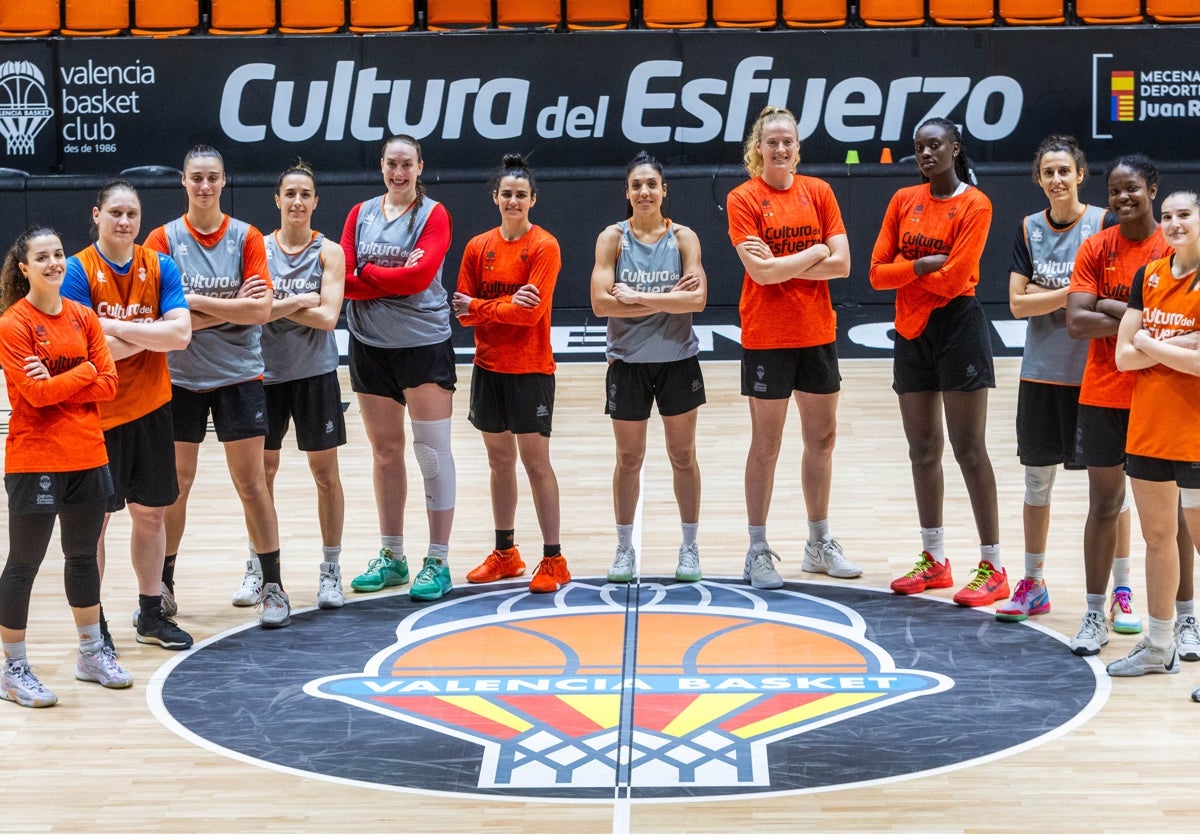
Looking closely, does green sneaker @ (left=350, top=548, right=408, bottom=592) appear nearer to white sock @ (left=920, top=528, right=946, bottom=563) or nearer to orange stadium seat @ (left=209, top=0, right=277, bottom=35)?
white sock @ (left=920, top=528, right=946, bottom=563)

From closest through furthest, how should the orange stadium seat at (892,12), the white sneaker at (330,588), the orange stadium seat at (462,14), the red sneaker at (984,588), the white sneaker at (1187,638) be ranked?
the white sneaker at (1187,638) → the red sneaker at (984,588) → the white sneaker at (330,588) → the orange stadium seat at (892,12) → the orange stadium seat at (462,14)

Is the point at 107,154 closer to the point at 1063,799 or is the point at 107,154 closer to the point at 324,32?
the point at 324,32

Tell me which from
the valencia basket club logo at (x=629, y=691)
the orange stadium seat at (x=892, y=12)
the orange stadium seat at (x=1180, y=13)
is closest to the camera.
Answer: the valencia basket club logo at (x=629, y=691)

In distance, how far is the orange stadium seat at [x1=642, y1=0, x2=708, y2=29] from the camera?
1237 centimetres

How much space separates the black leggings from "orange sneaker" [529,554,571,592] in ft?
5.96

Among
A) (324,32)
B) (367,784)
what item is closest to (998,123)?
(324,32)

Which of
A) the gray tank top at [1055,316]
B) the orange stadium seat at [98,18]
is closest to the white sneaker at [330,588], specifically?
the gray tank top at [1055,316]

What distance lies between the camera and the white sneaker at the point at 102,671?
16.3 ft

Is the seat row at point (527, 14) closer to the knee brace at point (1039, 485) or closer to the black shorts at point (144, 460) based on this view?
the knee brace at point (1039, 485)

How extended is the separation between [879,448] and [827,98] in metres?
4.70

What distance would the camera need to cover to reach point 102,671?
5.00 meters

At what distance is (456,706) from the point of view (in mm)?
4758

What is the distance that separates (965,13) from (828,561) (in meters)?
7.46

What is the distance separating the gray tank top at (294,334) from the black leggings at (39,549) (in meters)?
1.15
